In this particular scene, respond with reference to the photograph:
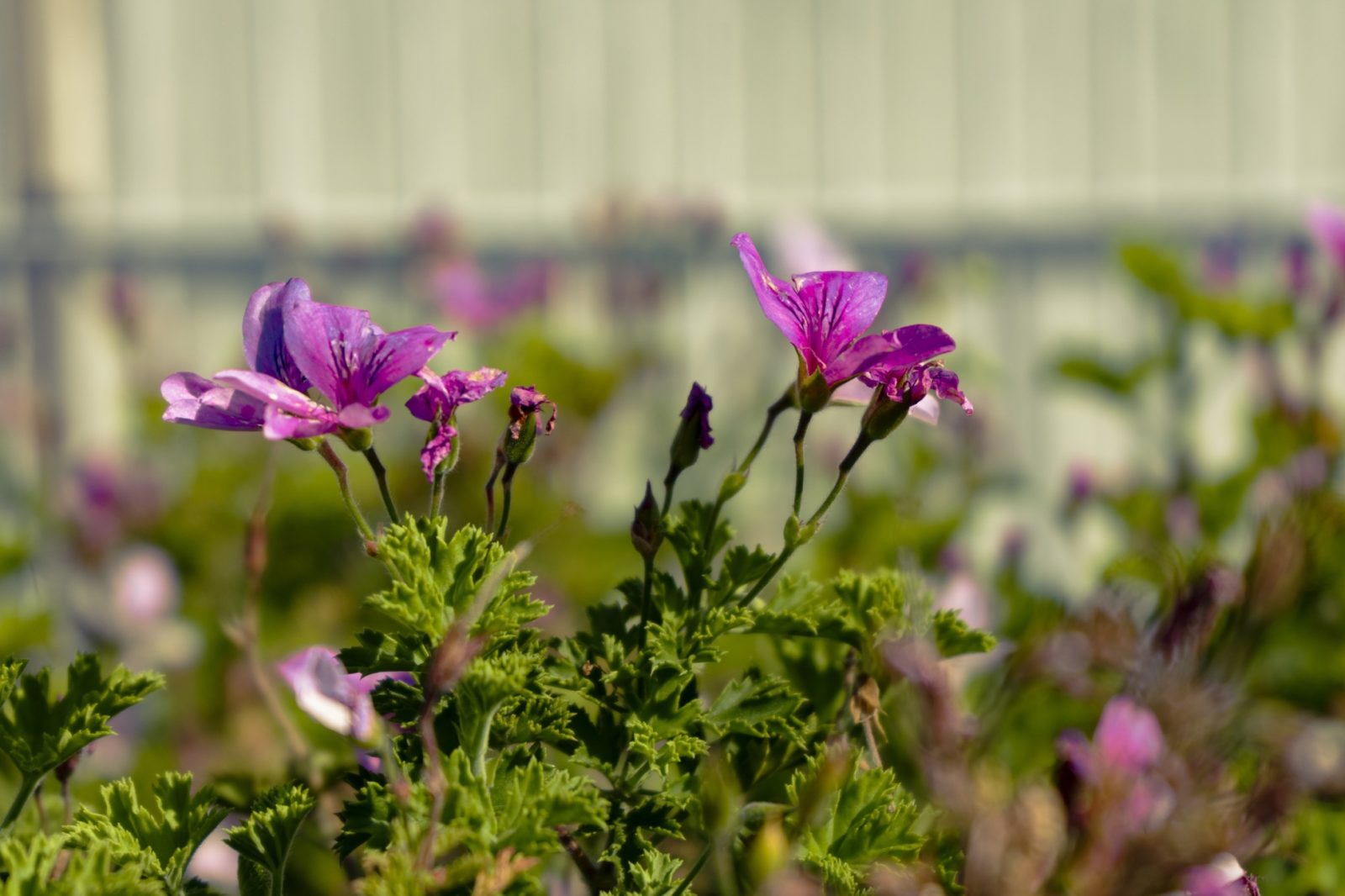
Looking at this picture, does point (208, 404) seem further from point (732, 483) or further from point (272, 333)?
point (732, 483)

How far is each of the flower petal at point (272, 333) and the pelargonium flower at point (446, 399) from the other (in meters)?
0.07

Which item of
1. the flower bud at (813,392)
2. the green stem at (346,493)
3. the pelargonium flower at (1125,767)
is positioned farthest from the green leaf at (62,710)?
the pelargonium flower at (1125,767)

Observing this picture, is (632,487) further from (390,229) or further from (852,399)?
(852,399)

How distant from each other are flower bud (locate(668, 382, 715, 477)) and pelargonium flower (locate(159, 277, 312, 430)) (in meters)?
0.21

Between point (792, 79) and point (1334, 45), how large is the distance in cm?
176

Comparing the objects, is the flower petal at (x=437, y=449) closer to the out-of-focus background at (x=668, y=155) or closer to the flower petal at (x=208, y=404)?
the flower petal at (x=208, y=404)

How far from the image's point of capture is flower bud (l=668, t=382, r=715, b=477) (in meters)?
0.82

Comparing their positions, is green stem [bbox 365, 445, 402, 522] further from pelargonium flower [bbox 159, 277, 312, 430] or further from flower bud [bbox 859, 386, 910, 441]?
flower bud [bbox 859, 386, 910, 441]

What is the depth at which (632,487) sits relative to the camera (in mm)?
4328

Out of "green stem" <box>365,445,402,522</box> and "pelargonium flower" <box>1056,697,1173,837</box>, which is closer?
"pelargonium flower" <box>1056,697,1173,837</box>

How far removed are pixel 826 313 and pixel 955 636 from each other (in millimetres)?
195

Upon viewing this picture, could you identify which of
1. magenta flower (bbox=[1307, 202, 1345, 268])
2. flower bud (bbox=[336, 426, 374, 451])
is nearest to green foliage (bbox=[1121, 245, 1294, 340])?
magenta flower (bbox=[1307, 202, 1345, 268])

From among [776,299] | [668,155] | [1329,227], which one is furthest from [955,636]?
[668,155]

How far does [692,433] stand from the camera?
32.7 inches
